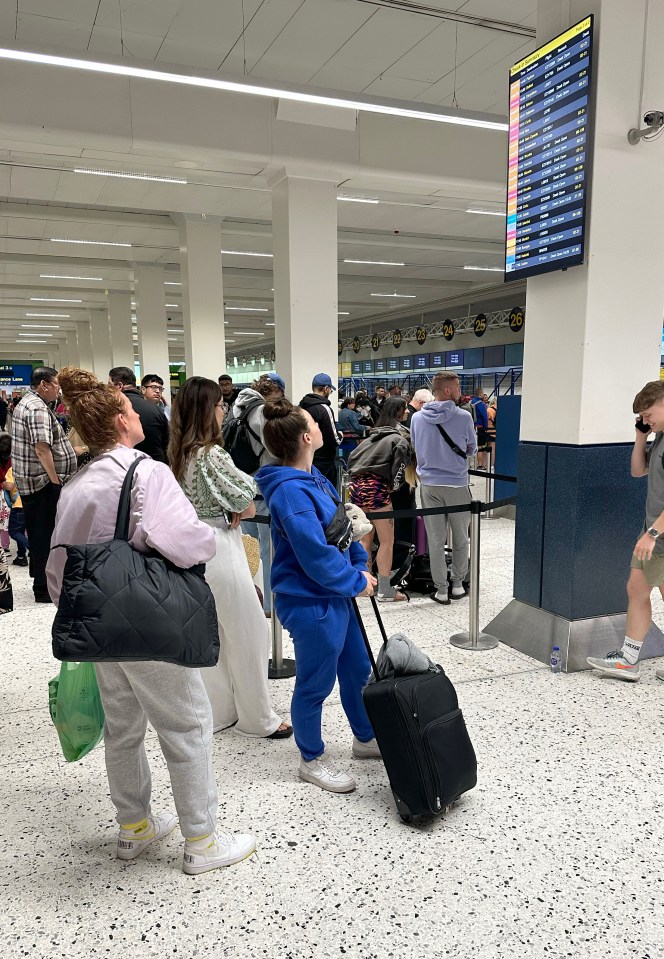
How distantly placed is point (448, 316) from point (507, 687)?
21723mm

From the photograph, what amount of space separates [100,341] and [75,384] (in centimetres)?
2201

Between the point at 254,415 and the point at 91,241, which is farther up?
the point at 91,241

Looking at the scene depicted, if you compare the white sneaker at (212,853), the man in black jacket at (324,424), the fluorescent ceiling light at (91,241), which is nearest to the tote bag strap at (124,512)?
the white sneaker at (212,853)

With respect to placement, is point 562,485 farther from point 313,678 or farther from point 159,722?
point 159,722

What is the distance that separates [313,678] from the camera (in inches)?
90.1

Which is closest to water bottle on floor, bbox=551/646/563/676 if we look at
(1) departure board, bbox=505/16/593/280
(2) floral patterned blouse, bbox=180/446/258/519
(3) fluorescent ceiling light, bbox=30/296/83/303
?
(2) floral patterned blouse, bbox=180/446/258/519

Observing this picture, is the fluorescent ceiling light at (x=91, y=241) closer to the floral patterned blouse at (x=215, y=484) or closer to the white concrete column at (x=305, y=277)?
the white concrete column at (x=305, y=277)

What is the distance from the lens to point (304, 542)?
2160 mm

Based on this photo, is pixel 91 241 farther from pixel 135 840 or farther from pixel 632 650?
pixel 135 840

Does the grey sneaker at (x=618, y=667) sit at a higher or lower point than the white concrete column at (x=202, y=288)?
lower

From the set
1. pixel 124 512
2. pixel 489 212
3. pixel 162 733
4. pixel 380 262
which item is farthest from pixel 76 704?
pixel 380 262

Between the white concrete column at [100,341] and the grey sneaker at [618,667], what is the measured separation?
20.6m

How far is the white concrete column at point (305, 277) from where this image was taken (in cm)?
806

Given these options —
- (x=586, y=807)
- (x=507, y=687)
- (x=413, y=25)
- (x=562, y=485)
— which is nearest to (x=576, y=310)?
(x=562, y=485)
